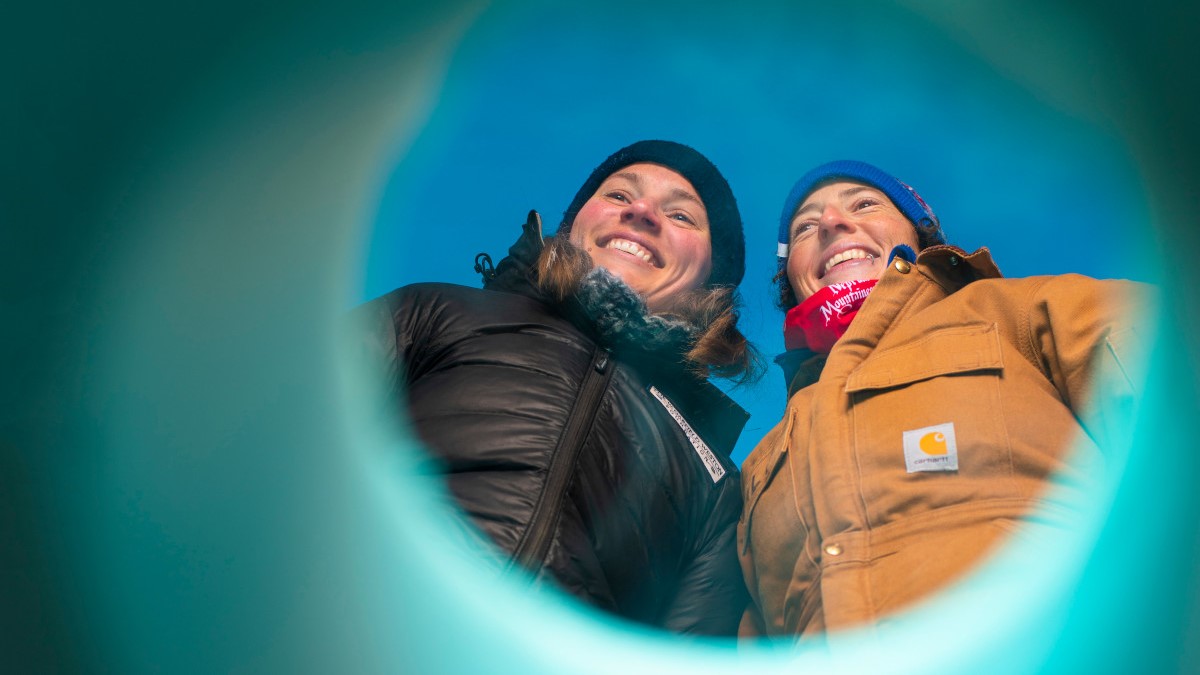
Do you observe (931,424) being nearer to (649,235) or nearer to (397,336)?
(397,336)

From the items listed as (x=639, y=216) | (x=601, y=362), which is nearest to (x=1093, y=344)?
(x=601, y=362)

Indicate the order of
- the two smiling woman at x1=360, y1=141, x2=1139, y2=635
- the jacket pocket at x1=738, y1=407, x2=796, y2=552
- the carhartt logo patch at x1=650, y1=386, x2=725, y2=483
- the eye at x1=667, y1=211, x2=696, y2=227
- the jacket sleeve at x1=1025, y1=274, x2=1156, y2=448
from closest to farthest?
the jacket sleeve at x1=1025, y1=274, x2=1156, y2=448 → the two smiling woman at x1=360, y1=141, x2=1139, y2=635 → the jacket pocket at x1=738, y1=407, x2=796, y2=552 → the carhartt logo patch at x1=650, y1=386, x2=725, y2=483 → the eye at x1=667, y1=211, x2=696, y2=227

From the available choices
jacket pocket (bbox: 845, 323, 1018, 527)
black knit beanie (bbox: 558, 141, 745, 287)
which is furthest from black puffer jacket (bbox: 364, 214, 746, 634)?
black knit beanie (bbox: 558, 141, 745, 287)

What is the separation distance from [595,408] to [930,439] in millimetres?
854

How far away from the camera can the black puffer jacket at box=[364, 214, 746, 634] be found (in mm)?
1721

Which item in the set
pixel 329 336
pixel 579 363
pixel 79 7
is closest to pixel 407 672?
pixel 329 336

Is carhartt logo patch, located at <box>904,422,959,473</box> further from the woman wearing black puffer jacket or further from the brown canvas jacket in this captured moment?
the woman wearing black puffer jacket

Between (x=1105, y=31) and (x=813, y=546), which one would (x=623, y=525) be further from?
(x=1105, y=31)

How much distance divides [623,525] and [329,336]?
1212 millimetres

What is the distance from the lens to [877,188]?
314 centimetres

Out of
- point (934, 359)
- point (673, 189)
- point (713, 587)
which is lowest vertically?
point (713, 587)

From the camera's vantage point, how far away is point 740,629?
2098mm

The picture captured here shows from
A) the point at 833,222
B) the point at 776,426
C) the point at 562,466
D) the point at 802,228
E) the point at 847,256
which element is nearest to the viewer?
the point at 562,466

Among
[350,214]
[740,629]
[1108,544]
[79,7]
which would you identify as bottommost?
[740,629]
